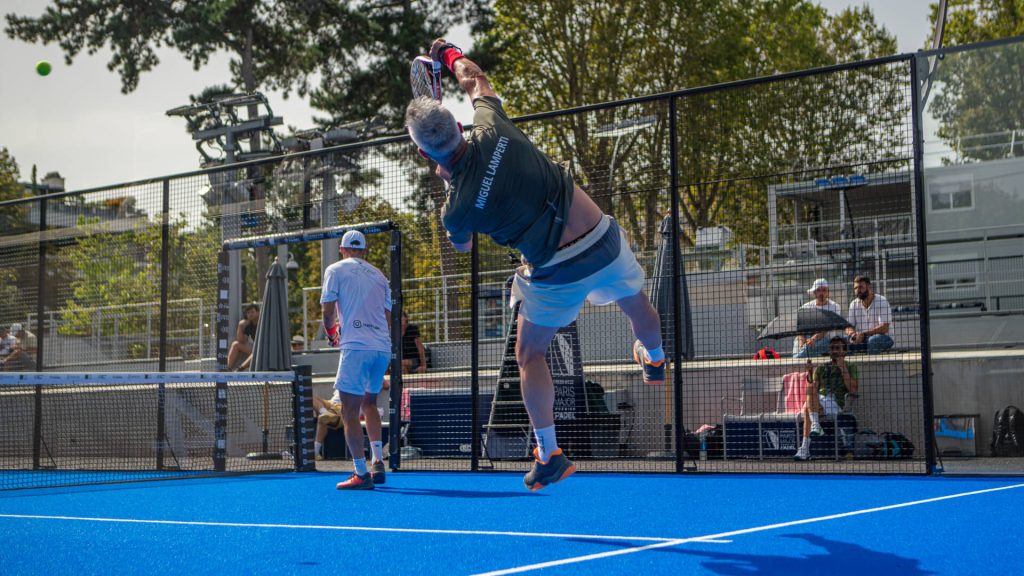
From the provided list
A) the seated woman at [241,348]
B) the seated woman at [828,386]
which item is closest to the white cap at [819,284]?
the seated woman at [828,386]

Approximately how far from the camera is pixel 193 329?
14039 mm

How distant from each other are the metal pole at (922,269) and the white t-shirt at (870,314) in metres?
1.57

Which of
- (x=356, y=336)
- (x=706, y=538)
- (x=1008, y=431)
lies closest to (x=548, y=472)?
(x=706, y=538)

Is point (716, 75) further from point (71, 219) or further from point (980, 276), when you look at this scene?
point (71, 219)

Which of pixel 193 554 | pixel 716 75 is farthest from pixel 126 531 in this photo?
pixel 716 75

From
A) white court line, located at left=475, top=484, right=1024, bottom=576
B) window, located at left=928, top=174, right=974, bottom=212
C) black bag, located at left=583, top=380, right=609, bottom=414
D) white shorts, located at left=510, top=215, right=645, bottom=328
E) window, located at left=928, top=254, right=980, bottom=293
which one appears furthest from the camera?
window, located at left=928, top=174, right=974, bottom=212

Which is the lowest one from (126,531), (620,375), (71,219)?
(126,531)

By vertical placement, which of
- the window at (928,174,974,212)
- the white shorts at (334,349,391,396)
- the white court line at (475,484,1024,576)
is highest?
the window at (928,174,974,212)

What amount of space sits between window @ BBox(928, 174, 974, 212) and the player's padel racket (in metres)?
12.2

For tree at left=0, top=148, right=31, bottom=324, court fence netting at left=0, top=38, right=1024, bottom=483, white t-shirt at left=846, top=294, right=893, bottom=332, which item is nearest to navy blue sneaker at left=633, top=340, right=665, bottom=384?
court fence netting at left=0, top=38, right=1024, bottom=483

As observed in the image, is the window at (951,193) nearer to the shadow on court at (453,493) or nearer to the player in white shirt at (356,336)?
the player in white shirt at (356,336)

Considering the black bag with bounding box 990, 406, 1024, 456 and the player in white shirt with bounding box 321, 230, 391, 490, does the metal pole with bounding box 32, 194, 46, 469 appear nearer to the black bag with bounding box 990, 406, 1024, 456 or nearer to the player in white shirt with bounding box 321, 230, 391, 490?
the player in white shirt with bounding box 321, 230, 391, 490

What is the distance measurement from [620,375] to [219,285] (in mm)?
4458

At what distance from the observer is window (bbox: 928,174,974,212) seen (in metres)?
15.7
